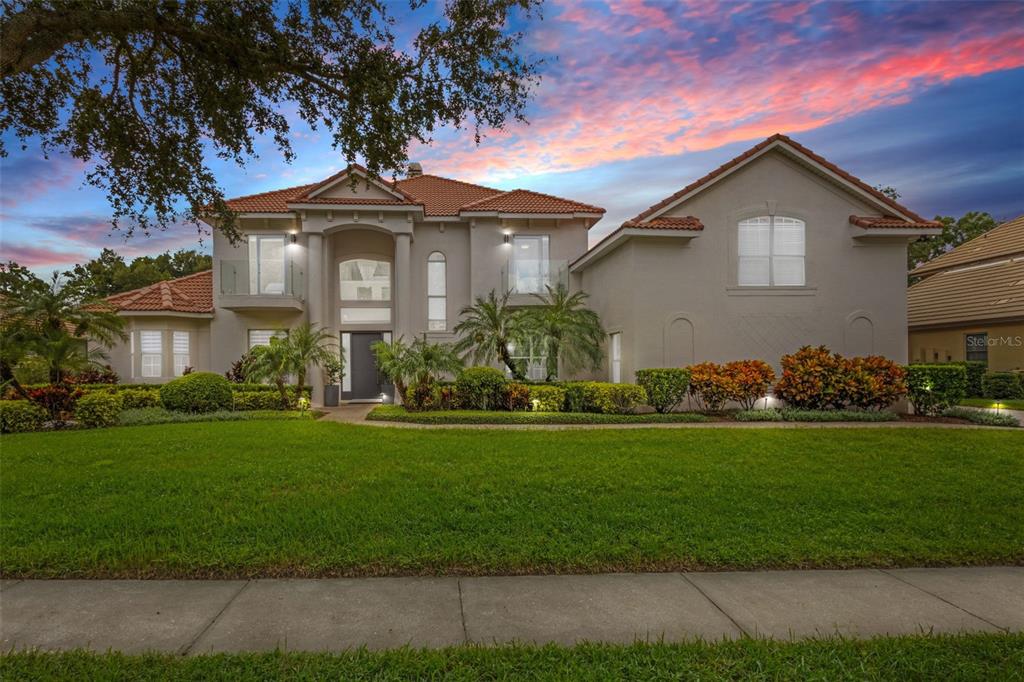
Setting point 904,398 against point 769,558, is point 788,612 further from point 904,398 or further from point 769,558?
point 904,398

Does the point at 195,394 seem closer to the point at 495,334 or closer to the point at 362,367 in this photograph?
the point at 362,367

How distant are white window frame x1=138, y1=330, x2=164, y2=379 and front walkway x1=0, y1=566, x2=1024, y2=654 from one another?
16.4 meters

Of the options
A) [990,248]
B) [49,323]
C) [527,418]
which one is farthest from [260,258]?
[990,248]

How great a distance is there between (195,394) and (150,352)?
20.5 feet

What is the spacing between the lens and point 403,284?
1791 centimetres

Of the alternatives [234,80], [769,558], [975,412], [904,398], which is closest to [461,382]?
[234,80]

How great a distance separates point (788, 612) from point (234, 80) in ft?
25.0

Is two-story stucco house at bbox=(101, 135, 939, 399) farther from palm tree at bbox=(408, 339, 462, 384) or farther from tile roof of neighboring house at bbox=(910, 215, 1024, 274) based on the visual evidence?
tile roof of neighboring house at bbox=(910, 215, 1024, 274)

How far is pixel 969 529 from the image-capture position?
16.9 ft

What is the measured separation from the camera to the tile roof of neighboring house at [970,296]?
61.2ft

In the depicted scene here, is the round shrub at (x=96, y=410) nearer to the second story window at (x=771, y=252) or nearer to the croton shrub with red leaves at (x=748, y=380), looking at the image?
the croton shrub with red leaves at (x=748, y=380)

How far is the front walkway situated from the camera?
128 inches

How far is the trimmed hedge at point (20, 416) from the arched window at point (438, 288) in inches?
448

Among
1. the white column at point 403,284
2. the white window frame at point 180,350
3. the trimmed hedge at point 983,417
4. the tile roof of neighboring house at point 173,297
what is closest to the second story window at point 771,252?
the trimmed hedge at point 983,417
